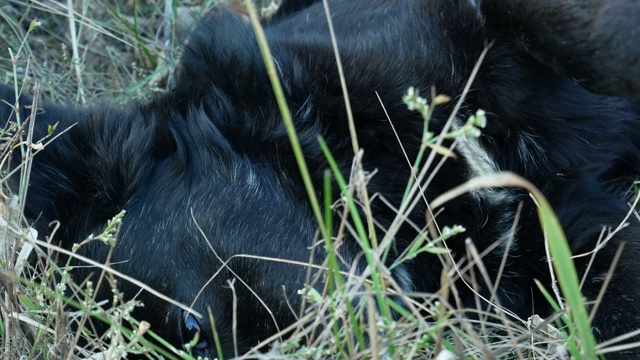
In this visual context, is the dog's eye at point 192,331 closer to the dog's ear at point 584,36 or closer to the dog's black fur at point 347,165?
the dog's black fur at point 347,165

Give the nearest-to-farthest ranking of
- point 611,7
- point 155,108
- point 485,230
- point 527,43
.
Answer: point 611,7 → point 527,43 → point 485,230 → point 155,108

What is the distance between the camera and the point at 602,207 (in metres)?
2.24

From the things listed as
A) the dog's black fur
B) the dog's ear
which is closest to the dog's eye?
the dog's black fur

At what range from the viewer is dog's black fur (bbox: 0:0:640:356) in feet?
7.06

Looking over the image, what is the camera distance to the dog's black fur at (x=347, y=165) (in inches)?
84.7

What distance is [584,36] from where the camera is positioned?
199 cm

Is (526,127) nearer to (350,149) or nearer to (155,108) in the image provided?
(350,149)

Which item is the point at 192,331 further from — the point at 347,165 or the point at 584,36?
the point at 584,36

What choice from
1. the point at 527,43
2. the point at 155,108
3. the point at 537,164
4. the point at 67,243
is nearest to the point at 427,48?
the point at 527,43

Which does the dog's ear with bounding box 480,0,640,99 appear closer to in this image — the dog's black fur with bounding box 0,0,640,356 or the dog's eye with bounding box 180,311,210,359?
the dog's black fur with bounding box 0,0,640,356

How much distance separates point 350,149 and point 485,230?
461 millimetres

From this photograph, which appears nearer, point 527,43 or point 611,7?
point 611,7

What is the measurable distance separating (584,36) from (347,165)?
725mm

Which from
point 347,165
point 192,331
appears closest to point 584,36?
point 347,165
